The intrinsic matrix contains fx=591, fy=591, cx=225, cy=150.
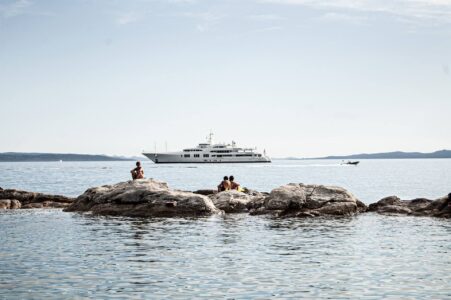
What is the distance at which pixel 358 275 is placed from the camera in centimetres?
1611

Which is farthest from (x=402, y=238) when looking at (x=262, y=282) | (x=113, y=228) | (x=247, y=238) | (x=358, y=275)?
(x=113, y=228)

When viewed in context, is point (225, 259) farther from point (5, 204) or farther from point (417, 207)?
point (5, 204)

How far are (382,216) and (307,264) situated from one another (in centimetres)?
1646

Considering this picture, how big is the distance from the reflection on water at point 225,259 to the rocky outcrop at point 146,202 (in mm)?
3641

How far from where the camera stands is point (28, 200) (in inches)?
1599

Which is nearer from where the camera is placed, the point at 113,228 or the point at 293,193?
the point at 113,228

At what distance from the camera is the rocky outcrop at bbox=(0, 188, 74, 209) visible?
128ft

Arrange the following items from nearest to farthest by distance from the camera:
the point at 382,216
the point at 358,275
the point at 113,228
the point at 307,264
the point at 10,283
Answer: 1. the point at 10,283
2. the point at 358,275
3. the point at 307,264
4. the point at 113,228
5. the point at 382,216

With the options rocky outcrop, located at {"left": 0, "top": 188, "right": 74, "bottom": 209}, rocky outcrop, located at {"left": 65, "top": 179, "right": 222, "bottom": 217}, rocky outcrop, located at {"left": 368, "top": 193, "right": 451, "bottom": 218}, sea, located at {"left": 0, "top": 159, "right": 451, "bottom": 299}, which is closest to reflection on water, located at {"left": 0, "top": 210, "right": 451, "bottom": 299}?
sea, located at {"left": 0, "top": 159, "right": 451, "bottom": 299}

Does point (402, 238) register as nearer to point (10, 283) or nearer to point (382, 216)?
point (382, 216)

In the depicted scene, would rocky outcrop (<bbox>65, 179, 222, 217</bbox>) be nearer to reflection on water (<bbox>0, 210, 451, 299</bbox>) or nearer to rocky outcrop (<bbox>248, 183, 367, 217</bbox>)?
rocky outcrop (<bbox>248, 183, 367, 217</bbox>)

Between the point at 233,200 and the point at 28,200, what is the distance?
14758 millimetres

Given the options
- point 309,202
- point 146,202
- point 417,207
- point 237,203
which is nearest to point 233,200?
point 237,203

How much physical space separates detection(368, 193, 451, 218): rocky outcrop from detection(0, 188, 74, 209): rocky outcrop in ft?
67.9
